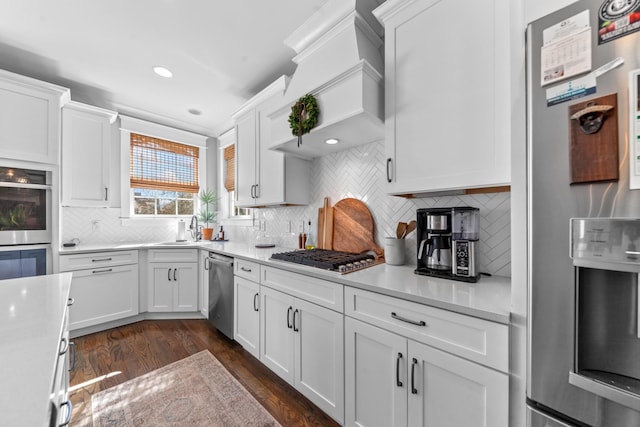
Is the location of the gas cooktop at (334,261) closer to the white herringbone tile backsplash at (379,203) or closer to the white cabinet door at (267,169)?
the white herringbone tile backsplash at (379,203)

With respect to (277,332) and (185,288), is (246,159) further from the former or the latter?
(277,332)

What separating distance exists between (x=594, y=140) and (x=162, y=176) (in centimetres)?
435

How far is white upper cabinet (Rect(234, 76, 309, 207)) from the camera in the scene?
2.54 m

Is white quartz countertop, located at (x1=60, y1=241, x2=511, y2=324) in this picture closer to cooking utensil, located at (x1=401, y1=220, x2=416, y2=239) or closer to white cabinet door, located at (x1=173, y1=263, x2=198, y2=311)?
cooking utensil, located at (x1=401, y1=220, x2=416, y2=239)

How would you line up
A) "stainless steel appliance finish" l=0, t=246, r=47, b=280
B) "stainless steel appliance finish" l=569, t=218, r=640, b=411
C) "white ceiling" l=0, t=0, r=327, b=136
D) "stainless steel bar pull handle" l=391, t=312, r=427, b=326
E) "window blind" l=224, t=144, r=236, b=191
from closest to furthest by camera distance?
"stainless steel appliance finish" l=569, t=218, r=640, b=411, "stainless steel bar pull handle" l=391, t=312, r=427, b=326, "white ceiling" l=0, t=0, r=327, b=136, "stainless steel appliance finish" l=0, t=246, r=47, b=280, "window blind" l=224, t=144, r=236, b=191

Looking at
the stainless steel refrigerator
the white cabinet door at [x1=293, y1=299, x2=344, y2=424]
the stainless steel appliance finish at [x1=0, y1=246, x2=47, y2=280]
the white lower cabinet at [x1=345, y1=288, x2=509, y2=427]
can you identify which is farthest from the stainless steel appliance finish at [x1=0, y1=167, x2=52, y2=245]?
the stainless steel refrigerator

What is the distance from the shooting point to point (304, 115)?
1897 millimetres

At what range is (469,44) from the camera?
4.20 ft

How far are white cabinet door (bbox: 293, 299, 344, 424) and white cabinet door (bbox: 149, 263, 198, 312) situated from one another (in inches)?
79.8

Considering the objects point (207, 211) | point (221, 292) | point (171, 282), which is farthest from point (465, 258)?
point (207, 211)

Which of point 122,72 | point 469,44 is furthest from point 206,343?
point 469,44

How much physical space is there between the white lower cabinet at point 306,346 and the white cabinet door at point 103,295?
6.50 ft

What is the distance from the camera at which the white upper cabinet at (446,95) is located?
1.20 metres

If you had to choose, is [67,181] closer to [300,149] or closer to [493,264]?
[300,149]
